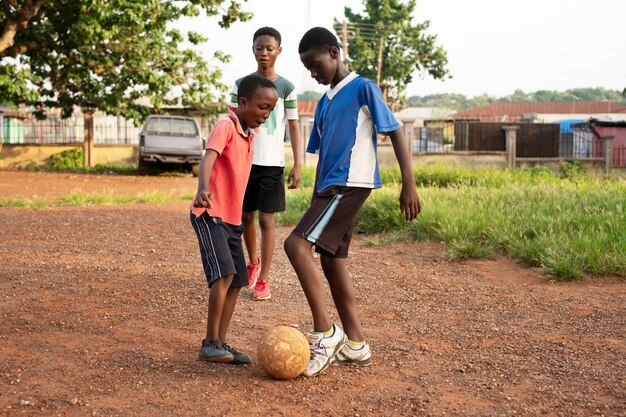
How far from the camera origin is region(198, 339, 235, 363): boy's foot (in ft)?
15.1

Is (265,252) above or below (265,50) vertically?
below

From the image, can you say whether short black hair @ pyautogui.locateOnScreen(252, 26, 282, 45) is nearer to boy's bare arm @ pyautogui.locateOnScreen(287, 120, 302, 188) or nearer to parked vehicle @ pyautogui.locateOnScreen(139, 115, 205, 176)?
boy's bare arm @ pyautogui.locateOnScreen(287, 120, 302, 188)

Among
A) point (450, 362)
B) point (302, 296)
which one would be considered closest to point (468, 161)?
point (302, 296)

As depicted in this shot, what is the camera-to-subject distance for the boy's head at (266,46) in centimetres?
621

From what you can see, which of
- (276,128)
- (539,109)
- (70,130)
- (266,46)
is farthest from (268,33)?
(539,109)

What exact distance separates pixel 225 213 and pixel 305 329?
1.23 meters

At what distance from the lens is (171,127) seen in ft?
77.9

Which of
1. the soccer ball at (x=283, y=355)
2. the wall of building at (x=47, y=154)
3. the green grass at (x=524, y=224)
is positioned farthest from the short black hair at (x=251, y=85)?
the wall of building at (x=47, y=154)

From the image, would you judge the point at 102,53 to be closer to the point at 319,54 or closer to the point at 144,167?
the point at 144,167

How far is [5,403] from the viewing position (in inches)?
155

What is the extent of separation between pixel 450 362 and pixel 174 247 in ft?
16.7

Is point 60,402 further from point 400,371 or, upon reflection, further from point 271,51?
point 271,51

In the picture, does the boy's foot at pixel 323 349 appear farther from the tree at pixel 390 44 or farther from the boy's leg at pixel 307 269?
the tree at pixel 390 44

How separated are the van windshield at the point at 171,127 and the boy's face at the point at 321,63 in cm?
1912
